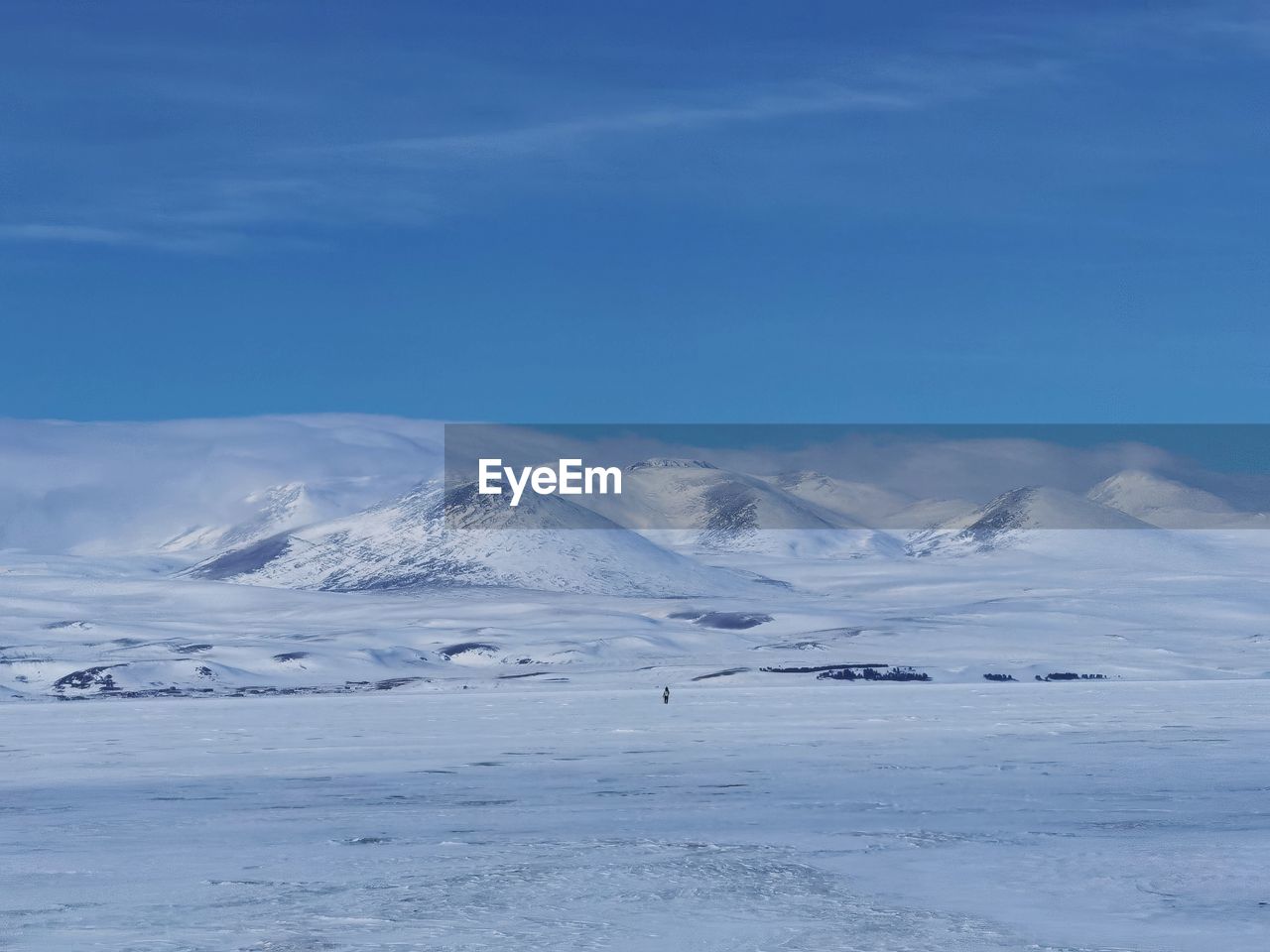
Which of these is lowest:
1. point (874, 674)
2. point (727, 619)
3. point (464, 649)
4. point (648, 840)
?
point (648, 840)

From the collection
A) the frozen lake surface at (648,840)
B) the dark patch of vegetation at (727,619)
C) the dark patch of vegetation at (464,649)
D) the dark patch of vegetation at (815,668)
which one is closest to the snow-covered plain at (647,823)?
the frozen lake surface at (648,840)

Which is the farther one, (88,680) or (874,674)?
(874,674)

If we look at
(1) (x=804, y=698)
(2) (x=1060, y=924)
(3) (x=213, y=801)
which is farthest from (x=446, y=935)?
(1) (x=804, y=698)

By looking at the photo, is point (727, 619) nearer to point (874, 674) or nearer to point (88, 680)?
point (874, 674)

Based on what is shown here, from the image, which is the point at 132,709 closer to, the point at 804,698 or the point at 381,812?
the point at 804,698

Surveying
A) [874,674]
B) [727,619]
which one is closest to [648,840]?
[874,674]

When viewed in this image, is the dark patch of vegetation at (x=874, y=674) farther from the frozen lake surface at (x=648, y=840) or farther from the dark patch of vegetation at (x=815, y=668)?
the frozen lake surface at (x=648, y=840)

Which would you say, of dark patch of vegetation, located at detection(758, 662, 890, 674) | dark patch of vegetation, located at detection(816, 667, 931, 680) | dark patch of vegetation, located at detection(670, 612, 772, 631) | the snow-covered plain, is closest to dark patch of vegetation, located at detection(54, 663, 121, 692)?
the snow-covered plain
